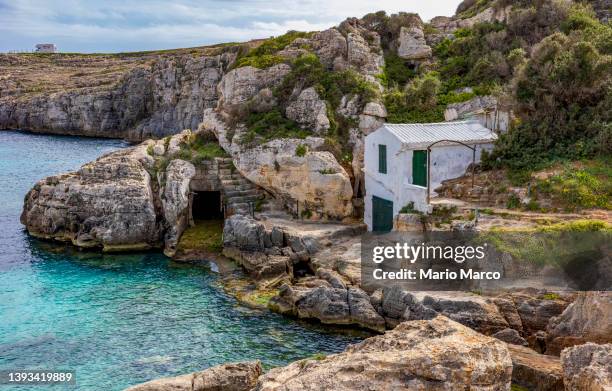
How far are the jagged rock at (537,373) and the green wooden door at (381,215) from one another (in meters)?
13.6

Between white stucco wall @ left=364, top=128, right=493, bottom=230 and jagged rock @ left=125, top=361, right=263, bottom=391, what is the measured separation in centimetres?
1377

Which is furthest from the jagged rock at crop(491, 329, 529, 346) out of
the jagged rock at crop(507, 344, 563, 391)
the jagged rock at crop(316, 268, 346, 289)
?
the jagged rock at crop(316, 268, 346, 289)

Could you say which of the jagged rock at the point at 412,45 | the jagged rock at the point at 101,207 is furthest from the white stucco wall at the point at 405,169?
the jagged rock at the point at 412,45

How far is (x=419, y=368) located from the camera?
35.3ft

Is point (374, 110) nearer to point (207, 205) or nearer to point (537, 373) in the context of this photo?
point (207, 205)

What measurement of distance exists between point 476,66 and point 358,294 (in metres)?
22.2

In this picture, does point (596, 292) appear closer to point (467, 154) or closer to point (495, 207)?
point (495, 207)

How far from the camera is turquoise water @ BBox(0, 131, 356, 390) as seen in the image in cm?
1925

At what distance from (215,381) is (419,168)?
16778 millimetres

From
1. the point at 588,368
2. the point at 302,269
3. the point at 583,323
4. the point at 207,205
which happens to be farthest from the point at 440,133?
the point at 588,368

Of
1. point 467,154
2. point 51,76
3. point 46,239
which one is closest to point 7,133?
point 51,76

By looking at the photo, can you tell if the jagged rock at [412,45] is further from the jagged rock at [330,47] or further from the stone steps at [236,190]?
the stone steps at [236,190]

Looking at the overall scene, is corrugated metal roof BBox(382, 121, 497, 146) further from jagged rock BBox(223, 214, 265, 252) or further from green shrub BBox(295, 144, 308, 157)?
jagged rock BBox(223, 214, 265, 252)

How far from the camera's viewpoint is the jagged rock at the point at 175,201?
106 ft
